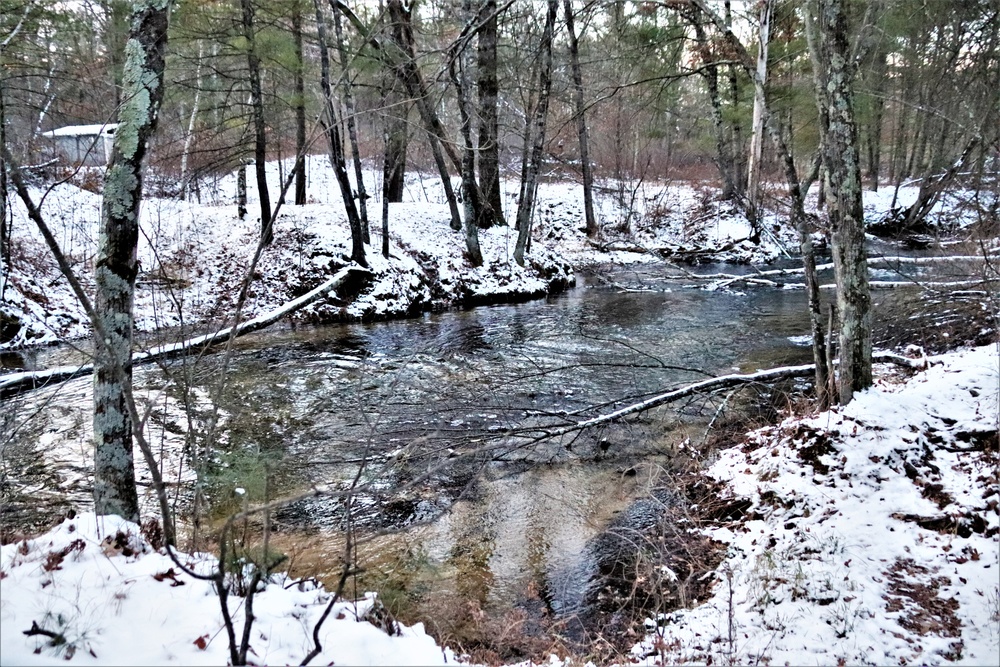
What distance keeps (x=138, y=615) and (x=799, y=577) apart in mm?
3656

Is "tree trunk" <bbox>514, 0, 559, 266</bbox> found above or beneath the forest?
above

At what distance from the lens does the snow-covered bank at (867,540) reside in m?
3.21

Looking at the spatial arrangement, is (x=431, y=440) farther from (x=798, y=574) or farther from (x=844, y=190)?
(x=844, y=190)

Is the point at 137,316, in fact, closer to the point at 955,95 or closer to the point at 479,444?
the point at 479,444

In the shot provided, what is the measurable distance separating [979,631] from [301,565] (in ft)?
13.5

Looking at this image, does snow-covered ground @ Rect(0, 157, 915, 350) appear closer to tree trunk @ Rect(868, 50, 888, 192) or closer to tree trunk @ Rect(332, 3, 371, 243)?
tree trunk @ Rect(332, 3, 371, 243)

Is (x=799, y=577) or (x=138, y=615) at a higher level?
(x=138, y=615)

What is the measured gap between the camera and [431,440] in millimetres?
6016

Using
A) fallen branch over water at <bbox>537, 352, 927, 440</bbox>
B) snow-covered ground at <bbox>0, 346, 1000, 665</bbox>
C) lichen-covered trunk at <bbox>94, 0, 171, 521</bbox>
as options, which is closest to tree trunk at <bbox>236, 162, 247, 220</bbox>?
lichen-covered trunk at <bbox>94, 0, 171, 521</bbox>

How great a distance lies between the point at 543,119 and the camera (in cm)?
1365

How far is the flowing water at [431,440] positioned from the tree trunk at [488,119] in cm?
560

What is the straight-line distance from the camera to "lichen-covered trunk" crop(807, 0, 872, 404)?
474 centimetres

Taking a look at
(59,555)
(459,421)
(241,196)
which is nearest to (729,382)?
(459,421)

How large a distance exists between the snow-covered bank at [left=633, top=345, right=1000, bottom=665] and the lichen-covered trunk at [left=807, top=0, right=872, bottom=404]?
0.40 meters
